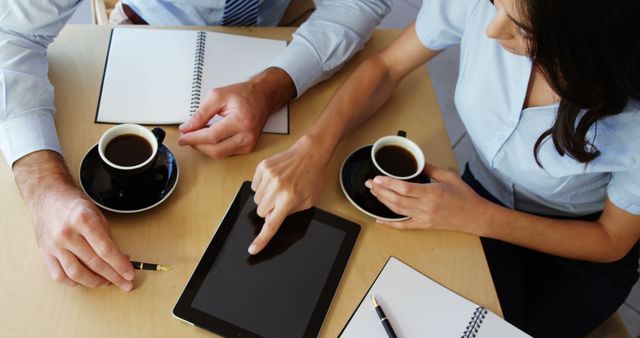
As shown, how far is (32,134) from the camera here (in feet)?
2.94

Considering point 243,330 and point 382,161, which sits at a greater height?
point 382,161

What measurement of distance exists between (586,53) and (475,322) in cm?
45

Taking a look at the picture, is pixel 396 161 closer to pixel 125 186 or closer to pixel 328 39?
pixel 328 39

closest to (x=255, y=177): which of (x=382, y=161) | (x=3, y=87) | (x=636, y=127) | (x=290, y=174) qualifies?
(x=290, y=174)

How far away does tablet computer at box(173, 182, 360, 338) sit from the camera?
78 cm

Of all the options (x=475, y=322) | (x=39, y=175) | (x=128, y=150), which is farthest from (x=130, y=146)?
(x=475, y=322)

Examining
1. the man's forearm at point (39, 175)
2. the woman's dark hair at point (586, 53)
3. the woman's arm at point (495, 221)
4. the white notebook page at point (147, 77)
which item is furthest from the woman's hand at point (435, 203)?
the man's forearm at point (39, 175)

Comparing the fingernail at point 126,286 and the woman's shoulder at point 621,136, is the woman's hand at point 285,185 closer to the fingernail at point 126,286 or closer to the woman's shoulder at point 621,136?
the fingernail at point 126,286

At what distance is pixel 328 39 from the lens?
1.13m

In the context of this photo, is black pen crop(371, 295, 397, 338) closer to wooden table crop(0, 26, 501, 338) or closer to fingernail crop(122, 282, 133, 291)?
wooden table crop(0, 26, 501, 338)

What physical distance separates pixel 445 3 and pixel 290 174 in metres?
0.50

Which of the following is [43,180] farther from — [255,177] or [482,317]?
[482,317]

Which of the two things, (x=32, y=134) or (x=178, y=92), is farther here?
(x=178, y=92)

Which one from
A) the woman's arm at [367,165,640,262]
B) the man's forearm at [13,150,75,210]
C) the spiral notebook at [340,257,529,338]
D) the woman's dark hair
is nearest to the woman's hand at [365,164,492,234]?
the woman's arm at [367,165,640,262]
